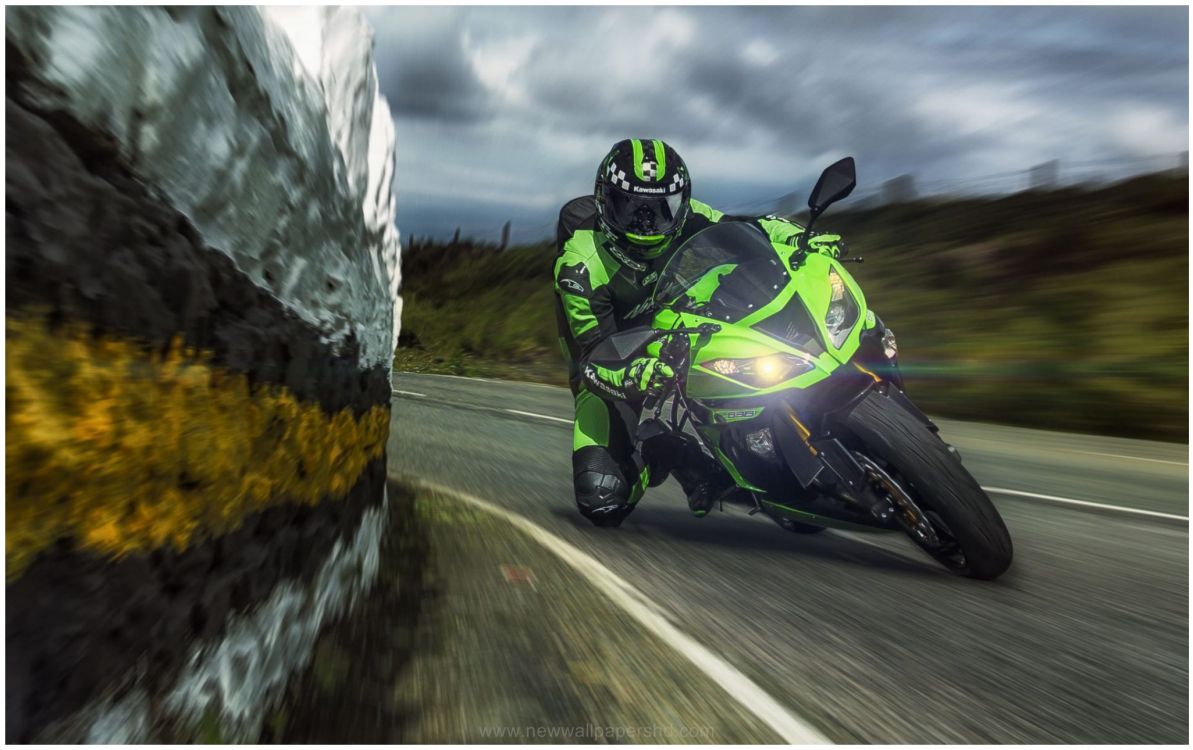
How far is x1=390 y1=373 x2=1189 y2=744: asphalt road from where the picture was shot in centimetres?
261

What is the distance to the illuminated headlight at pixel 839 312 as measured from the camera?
3947 millimetres

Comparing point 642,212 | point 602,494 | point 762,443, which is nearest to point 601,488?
point 602,494

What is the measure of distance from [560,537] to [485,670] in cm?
210

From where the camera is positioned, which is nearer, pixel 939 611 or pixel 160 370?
pixel 160 370

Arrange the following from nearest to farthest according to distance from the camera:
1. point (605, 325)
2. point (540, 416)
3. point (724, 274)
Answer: point (724, 274), point (605, 325), point (540, 416)

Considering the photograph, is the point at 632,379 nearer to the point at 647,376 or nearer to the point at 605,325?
the point at 647,376

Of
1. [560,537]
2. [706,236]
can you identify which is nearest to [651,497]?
[560,537]

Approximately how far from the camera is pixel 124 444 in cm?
155

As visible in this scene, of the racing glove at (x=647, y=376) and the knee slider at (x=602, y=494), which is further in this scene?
the knee slider at (x=602, y=494)

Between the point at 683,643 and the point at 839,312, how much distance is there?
5.46 feet

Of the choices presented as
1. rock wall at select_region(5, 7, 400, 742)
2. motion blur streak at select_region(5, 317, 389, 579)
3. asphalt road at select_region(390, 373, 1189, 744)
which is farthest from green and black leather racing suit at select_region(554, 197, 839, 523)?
motion blur streak at select_region(5, 317, 389, 579)

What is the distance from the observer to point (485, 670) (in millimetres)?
2926

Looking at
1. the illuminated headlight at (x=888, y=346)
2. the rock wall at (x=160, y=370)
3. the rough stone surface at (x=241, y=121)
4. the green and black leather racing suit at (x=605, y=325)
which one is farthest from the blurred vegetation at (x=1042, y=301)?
the rock wall at (x=160, y=370)

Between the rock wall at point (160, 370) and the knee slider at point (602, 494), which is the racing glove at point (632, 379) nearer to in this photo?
the knee slider at point (602, 494)
